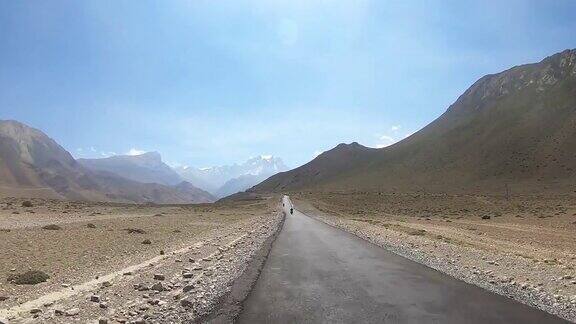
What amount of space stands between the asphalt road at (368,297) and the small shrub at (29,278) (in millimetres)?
7730

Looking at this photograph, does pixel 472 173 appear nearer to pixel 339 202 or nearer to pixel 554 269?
pixel 339 202

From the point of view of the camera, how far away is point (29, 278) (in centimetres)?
1585

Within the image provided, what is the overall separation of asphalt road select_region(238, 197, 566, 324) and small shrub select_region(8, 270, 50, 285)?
25.4 ft

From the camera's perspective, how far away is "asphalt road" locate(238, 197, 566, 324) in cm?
1175

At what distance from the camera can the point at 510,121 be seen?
634 feet

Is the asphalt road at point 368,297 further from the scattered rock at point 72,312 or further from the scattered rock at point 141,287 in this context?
the scattered rock at point 72,312

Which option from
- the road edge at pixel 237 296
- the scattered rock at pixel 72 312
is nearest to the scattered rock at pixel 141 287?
the road edge at pixel 237 296

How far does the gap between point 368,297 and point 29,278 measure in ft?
38.2

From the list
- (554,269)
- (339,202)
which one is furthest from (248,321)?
(339,202)

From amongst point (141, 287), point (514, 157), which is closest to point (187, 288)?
point (141, 287)

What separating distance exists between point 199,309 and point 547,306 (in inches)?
386

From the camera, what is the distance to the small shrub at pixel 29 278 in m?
15.6

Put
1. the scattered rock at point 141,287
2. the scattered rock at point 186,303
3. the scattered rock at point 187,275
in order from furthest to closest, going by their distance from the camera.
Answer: the scattered rock at point 187,275, the scattered rock at point 141,287, the scattered rock at point 186,303

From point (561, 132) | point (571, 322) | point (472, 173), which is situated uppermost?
point (561, 132)
